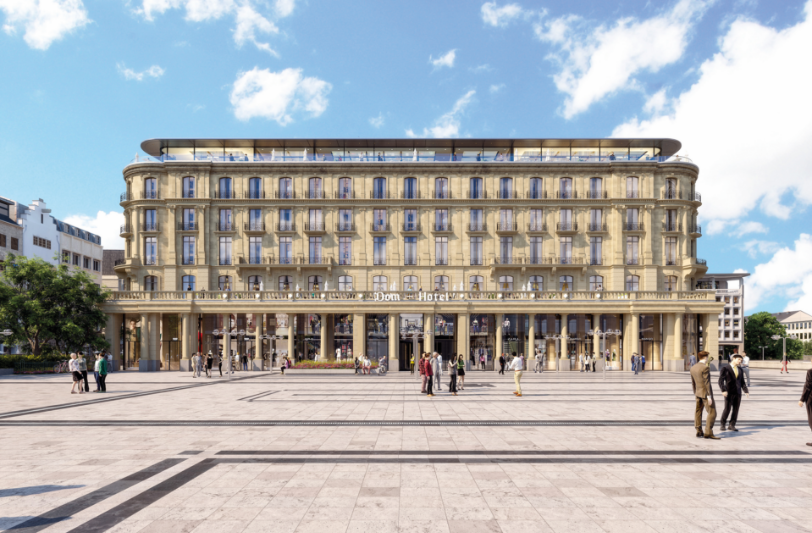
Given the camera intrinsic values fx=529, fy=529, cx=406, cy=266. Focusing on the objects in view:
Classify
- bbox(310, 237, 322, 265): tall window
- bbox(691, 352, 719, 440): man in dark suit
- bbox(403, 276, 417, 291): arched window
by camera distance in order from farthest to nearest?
bbox(310, 237, 322, 265): tall window < bbox(403, 276, 417, 291): arched window < bbox(691, 352, 719, 440): man in dark suit

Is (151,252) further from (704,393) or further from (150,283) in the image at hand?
(704,393)

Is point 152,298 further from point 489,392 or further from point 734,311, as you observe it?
point 734,311

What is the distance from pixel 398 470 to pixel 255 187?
48002 millimetres

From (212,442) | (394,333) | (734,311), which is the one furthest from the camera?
(734,311)

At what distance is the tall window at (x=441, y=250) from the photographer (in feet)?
175

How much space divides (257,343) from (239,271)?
31.7 feet

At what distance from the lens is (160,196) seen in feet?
177

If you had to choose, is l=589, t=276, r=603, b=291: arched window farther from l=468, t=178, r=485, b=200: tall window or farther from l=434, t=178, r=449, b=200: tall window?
l=434, t=178, r=449, b=200: tall window

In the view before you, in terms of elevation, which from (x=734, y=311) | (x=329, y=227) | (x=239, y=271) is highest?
(x=329, y=227)

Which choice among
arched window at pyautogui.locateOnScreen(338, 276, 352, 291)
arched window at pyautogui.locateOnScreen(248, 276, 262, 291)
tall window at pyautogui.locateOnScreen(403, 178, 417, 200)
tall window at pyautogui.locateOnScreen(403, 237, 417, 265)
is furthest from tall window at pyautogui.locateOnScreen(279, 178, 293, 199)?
tall window at pyautogui.locateOnScreen(403, 237, 417, 265)

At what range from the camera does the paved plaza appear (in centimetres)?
733

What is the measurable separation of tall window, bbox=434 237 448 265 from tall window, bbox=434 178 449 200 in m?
4.30

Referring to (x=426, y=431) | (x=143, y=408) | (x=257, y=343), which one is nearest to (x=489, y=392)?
(x=426, y=431)

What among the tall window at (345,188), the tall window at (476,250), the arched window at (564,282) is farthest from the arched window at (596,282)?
the tall window at (345,188)
